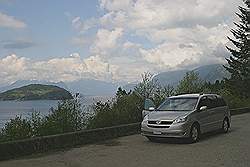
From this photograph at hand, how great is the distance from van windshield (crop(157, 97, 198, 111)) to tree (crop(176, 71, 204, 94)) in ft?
29.4

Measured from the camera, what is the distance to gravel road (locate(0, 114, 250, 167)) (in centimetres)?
990

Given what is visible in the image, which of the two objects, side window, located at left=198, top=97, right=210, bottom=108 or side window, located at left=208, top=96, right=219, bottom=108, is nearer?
side window, located at left=198, top=97, right=210, bottom=108

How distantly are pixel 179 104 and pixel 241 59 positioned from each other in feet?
127

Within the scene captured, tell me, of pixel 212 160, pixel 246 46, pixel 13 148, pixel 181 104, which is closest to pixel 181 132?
pixel 181 104

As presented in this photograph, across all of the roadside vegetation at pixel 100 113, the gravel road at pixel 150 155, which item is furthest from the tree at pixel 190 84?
the gravel road at pixel 150 155

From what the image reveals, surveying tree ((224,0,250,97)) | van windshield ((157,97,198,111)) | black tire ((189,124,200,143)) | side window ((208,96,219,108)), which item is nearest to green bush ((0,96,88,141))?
van windshield ((157,97,198,111))

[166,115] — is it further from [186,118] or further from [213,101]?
[213,101]

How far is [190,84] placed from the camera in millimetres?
26688

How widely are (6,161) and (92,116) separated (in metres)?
5.81

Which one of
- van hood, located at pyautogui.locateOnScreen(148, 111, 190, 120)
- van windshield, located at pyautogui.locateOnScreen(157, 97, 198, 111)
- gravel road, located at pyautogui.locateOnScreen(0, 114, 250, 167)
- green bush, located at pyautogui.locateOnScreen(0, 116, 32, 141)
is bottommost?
gravel road, located at pyautogui.locateOnScreen(0, 114, 250, 167)

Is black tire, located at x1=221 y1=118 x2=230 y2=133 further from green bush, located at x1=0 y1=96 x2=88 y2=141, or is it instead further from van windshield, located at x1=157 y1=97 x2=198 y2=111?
green bush, located at x1=0 y1=96 x2=88 y2=141

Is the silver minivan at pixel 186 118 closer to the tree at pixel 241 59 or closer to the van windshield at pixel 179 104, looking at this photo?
the van windshield at pixel 179 104

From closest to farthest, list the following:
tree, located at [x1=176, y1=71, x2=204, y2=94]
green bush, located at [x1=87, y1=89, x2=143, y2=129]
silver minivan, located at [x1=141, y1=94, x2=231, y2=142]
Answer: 1. silver minivan, located at [x1=141, y1=94, x2=231, y2=142]
2. green bush, located at [x1=87, y1=89, x2=143, y2=129]
3. tree, located at [x1=176, y1=71, x2=204, y2=94]

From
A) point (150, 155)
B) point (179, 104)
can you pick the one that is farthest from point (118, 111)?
point (150, 155)
